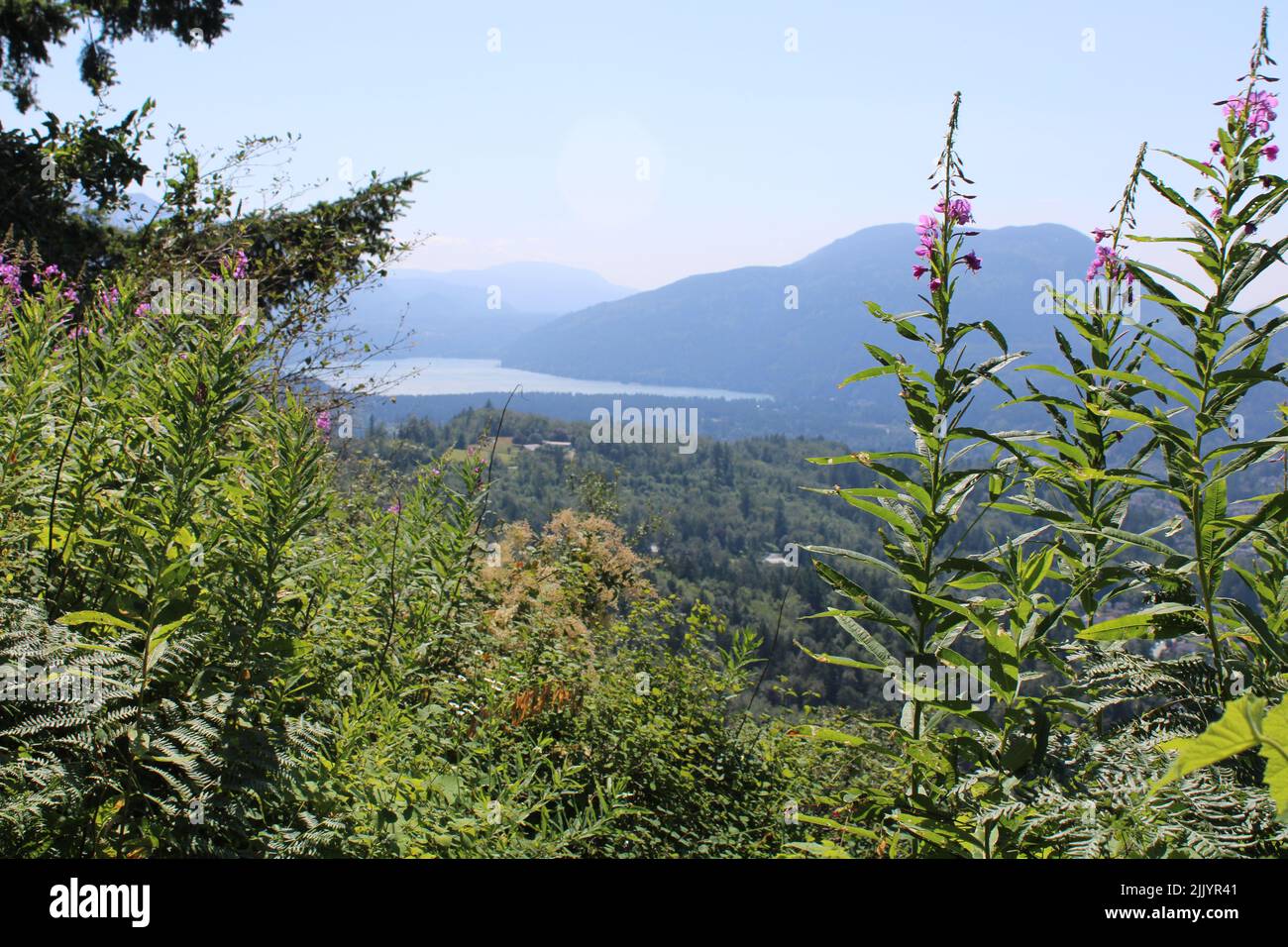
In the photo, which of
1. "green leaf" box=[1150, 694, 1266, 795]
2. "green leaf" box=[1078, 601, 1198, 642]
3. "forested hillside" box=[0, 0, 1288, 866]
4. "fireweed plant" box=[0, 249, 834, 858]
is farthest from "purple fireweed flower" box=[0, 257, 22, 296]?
"green leaf" box=[1150, 694, 1266, 795]

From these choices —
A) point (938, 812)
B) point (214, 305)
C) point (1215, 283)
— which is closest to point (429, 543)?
point (214, 305)

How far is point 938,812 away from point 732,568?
41.8 meters

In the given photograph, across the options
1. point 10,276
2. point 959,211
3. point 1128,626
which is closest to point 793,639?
point 1128,626

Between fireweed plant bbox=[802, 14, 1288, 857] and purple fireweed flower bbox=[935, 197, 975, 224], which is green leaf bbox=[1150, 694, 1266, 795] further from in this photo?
purple fireweed flower bbox=[935, 197, 975, 224]

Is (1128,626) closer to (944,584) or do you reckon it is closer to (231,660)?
(944,584)

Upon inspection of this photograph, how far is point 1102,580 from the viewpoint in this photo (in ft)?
7.43

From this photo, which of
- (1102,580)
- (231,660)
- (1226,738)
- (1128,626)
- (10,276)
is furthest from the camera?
Result: (10,276)

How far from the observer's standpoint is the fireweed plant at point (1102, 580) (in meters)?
1.80

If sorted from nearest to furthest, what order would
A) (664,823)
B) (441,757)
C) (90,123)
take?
(441,757) → (664,823) → (90,123)

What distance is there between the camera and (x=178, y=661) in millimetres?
1978

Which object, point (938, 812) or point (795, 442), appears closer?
point (938, 812)

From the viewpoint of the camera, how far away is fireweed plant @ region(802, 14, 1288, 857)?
1.80m

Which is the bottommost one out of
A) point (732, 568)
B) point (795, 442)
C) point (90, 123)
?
point (732, 568)
